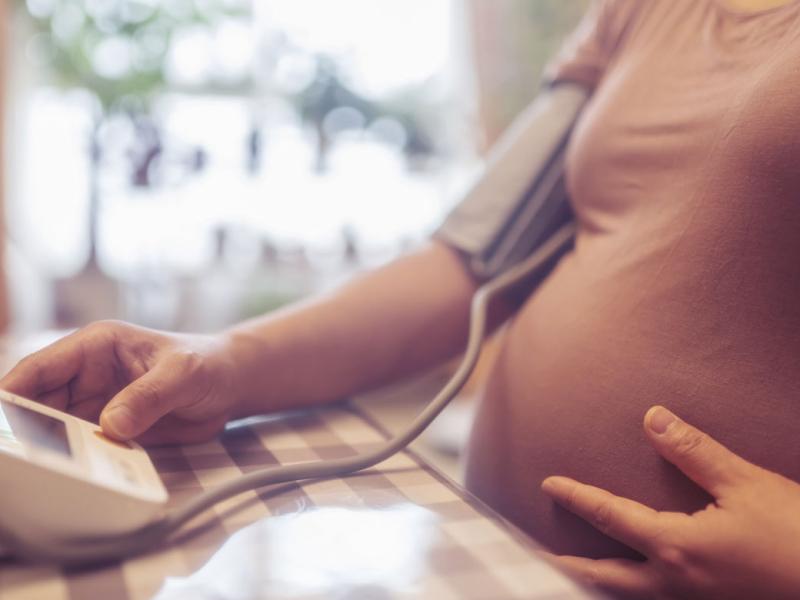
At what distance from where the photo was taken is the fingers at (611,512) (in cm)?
46

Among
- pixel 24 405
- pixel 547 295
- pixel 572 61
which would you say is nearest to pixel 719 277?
pixel 547 295

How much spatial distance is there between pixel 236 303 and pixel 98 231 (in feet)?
1.62

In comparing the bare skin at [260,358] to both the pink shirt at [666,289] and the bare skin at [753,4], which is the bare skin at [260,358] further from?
the bare skin at [753,4]

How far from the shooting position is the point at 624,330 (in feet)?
1.74

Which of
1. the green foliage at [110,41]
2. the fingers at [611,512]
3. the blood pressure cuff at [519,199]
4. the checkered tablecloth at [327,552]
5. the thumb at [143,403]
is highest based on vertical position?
the green foliage at [110,41]

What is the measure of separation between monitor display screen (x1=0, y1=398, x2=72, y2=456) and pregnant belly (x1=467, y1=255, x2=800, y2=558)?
0.33 m

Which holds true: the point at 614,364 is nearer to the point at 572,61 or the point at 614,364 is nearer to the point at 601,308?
the point at 601,308

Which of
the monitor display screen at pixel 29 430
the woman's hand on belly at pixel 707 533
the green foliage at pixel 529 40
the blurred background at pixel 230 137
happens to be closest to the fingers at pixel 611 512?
the woman's hand on belly at pixel 707 533

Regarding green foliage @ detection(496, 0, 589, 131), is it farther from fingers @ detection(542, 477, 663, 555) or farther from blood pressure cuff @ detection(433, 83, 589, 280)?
fingers @ detection(542, 477, 663, 555)

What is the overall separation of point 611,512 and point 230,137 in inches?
87.9

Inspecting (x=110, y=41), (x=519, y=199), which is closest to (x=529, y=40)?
(x=110, y=41)

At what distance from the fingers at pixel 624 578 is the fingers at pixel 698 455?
65mm

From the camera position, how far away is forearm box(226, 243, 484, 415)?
589 millimetres

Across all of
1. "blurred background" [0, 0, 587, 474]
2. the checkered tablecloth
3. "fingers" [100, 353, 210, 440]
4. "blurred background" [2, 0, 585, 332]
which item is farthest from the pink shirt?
"blurred background" [2, 0, 585, 332]
